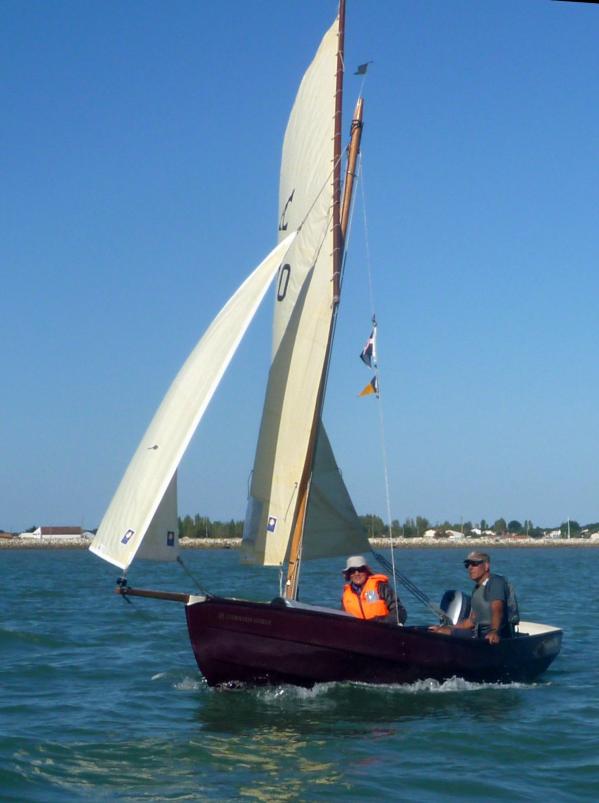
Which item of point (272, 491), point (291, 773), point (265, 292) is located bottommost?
point (291, 773)

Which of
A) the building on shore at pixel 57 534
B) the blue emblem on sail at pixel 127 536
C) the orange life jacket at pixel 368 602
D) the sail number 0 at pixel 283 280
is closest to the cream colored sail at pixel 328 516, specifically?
the orange life jacket at pixel 368 602

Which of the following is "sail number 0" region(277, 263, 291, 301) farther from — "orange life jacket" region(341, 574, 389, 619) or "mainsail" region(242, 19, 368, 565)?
"orange life jacket" region(341, 574, 389, 619)

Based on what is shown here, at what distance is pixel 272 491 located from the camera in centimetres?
1452

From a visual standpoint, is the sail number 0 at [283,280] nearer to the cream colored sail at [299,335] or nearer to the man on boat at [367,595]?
the cream colored sail at [299,335]

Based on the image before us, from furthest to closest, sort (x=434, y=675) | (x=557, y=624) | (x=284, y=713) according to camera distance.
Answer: (x=557, y=624) < (x=434, y=675) < (x=284, y=713)

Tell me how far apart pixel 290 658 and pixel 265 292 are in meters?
4.29

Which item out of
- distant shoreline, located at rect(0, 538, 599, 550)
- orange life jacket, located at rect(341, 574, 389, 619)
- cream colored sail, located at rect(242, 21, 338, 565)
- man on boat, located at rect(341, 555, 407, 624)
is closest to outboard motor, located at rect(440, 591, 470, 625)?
man on boat, located at rect(341, 555, 407, 624)

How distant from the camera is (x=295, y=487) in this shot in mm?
14289

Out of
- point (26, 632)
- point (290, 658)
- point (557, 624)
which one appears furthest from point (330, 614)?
point (557, 624)

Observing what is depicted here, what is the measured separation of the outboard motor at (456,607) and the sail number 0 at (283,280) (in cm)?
467

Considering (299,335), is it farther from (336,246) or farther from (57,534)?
(57,534)

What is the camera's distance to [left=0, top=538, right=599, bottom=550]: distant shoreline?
386 ft

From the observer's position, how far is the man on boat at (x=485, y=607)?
14469 millimetres

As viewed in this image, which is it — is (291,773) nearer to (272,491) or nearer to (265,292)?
(272,491)
